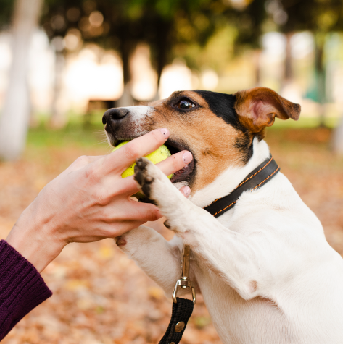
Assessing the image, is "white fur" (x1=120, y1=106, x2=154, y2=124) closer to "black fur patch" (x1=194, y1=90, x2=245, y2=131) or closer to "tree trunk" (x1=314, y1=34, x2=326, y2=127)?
"black fur patch" (x1=194, y1=90, x2=245, y2=131)

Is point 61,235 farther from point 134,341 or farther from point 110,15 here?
point 110,15

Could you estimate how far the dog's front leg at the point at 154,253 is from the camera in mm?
2133

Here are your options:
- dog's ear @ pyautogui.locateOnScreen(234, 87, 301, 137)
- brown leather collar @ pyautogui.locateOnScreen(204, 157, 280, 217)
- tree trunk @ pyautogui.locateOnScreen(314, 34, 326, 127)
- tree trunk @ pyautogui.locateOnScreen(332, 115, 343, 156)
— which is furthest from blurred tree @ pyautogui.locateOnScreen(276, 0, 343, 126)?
brown leather collar @ pyautogui.locateOnScreen(204, 157, 280, 217)

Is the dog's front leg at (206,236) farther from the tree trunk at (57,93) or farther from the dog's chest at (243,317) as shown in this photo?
the tree trunk at (57,93)

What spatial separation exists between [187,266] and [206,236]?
0.51 meters

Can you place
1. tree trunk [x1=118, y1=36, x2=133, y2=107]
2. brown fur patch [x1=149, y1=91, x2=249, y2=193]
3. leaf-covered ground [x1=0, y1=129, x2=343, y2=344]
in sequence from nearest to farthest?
brown fur patch [x1=149, y1=91, x2=249, y2=193] → leaf-covered ground [x1=0, y1=129, x2=343, y2=344] → tree trunk [x1=118, y1=36, x2=133, y2=107]

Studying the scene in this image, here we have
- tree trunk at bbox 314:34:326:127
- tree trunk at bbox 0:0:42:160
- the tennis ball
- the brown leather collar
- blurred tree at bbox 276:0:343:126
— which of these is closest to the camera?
the tennis ball

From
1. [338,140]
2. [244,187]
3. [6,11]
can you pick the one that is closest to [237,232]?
[244,187]

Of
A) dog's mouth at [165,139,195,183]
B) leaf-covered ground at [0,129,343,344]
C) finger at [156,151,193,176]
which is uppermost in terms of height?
finger at [156,151,193,176]

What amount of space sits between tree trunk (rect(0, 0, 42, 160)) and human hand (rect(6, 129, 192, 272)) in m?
8.65

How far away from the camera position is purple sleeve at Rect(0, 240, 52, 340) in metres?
1.73

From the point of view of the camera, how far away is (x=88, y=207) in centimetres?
168

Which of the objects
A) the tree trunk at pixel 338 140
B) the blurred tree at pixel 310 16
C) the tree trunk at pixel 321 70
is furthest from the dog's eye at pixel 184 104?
the tree trunk at pixel 321 70

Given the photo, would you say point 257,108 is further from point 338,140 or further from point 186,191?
point 338,140
